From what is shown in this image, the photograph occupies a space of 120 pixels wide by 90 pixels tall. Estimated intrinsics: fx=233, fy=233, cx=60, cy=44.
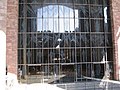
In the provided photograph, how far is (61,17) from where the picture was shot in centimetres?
1594

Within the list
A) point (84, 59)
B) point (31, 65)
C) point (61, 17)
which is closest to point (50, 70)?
point (31, 65)

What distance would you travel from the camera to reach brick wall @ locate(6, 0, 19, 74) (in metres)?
14.8

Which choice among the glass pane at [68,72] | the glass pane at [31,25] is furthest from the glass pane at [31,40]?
the glass pane at [68,72]

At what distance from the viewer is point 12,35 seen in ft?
49.2

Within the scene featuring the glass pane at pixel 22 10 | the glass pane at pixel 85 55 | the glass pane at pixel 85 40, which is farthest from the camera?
the glass pane at pixel 85 40

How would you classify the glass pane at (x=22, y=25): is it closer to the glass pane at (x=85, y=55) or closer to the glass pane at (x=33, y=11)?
the glass pane at (x=33, y=11)

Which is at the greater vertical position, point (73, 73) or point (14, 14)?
point (14, 14)

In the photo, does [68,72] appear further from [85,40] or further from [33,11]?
[33,11]

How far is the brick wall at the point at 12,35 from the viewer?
1477 centimetres

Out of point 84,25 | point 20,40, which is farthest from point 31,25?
point 84,25

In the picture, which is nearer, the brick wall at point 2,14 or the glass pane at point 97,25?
the brick wall at point 2,14

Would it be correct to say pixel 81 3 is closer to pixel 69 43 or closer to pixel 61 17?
pixel 61 17

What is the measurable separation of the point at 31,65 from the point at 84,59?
142 inches

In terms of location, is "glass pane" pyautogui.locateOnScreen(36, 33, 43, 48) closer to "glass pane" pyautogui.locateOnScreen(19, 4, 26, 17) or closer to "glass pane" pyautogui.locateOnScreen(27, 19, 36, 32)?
"glass pane" pyautogui.locateOnScreen(27, 19, 36, 32)
